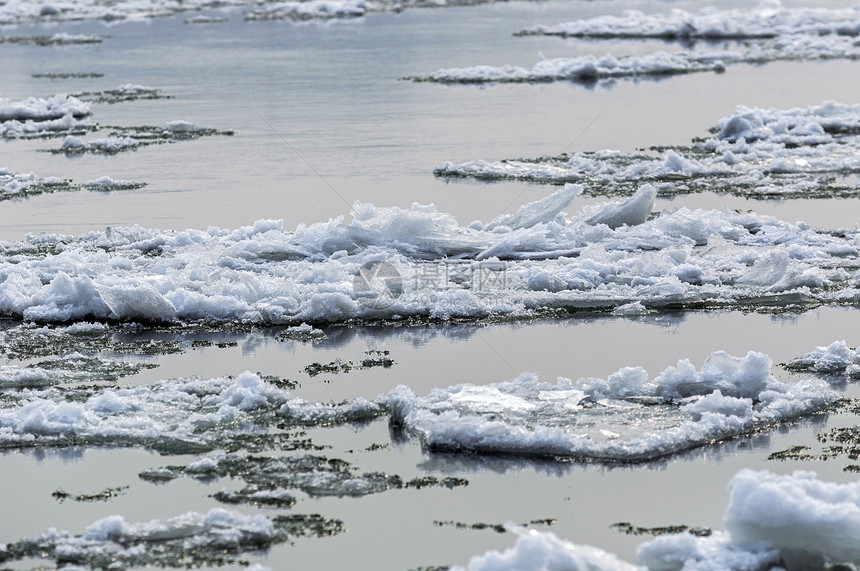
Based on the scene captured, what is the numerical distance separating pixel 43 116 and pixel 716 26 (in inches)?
645

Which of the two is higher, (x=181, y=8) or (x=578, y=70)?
(x=181, y=8)

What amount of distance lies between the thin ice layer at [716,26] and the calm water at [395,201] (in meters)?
1.99

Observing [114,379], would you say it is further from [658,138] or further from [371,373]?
[658,138]

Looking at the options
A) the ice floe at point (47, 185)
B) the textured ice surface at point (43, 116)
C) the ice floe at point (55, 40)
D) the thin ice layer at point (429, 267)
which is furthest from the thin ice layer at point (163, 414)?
the ice floe at point (55, 40)

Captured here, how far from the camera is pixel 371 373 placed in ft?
24.6

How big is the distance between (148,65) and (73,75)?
205 centimetres

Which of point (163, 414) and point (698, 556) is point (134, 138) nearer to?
point (163, 414)

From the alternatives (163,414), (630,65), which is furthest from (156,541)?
(630,65)

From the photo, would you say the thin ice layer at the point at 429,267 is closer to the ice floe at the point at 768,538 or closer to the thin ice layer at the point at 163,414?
the thin ice layer at the point at 163,414

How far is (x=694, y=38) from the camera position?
28.9 meters

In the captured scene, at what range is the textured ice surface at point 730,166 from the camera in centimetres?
1267

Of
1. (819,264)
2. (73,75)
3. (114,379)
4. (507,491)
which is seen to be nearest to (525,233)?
(819,264)

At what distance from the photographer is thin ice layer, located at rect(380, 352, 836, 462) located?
6230mm

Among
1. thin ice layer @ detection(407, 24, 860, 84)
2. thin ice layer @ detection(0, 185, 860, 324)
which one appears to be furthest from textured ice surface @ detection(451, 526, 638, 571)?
thin ice layer @ detection(407, 24, 860, 84)
